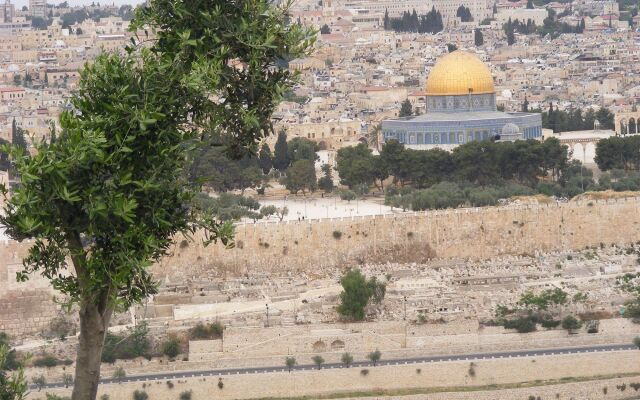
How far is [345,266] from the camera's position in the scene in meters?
35.8

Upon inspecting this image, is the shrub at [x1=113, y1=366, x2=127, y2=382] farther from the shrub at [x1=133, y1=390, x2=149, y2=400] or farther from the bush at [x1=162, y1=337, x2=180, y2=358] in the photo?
the bush at [x1=162, y1=337, x2=180, y2=358]

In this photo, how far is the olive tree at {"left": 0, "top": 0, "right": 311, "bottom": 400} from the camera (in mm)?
7520

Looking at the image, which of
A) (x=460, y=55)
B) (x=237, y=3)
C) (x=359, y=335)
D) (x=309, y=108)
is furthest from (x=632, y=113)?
(x=237, y=3)

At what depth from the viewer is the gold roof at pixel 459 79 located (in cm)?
5128

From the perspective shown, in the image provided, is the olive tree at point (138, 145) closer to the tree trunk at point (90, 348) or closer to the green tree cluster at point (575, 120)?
the tree trunk at point (90, 348)

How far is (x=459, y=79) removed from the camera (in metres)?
51.3

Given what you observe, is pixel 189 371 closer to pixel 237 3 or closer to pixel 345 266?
pixel 345 266

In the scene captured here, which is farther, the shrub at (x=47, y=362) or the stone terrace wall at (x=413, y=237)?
the stone terrace wall at (x=413, y=237)

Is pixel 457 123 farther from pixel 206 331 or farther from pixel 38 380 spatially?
pixel 38 380

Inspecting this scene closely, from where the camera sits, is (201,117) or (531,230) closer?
(201,117)

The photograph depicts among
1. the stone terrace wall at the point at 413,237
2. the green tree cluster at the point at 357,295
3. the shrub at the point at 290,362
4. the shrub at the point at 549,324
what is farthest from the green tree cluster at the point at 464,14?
the shrub at the point at 290,362

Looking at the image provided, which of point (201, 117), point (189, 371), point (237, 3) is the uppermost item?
point (237, 3)

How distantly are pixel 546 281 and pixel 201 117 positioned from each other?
26.1 meters

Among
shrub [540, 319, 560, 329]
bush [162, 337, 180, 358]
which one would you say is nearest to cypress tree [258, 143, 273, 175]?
shrub [540, 319, 560, 329]
